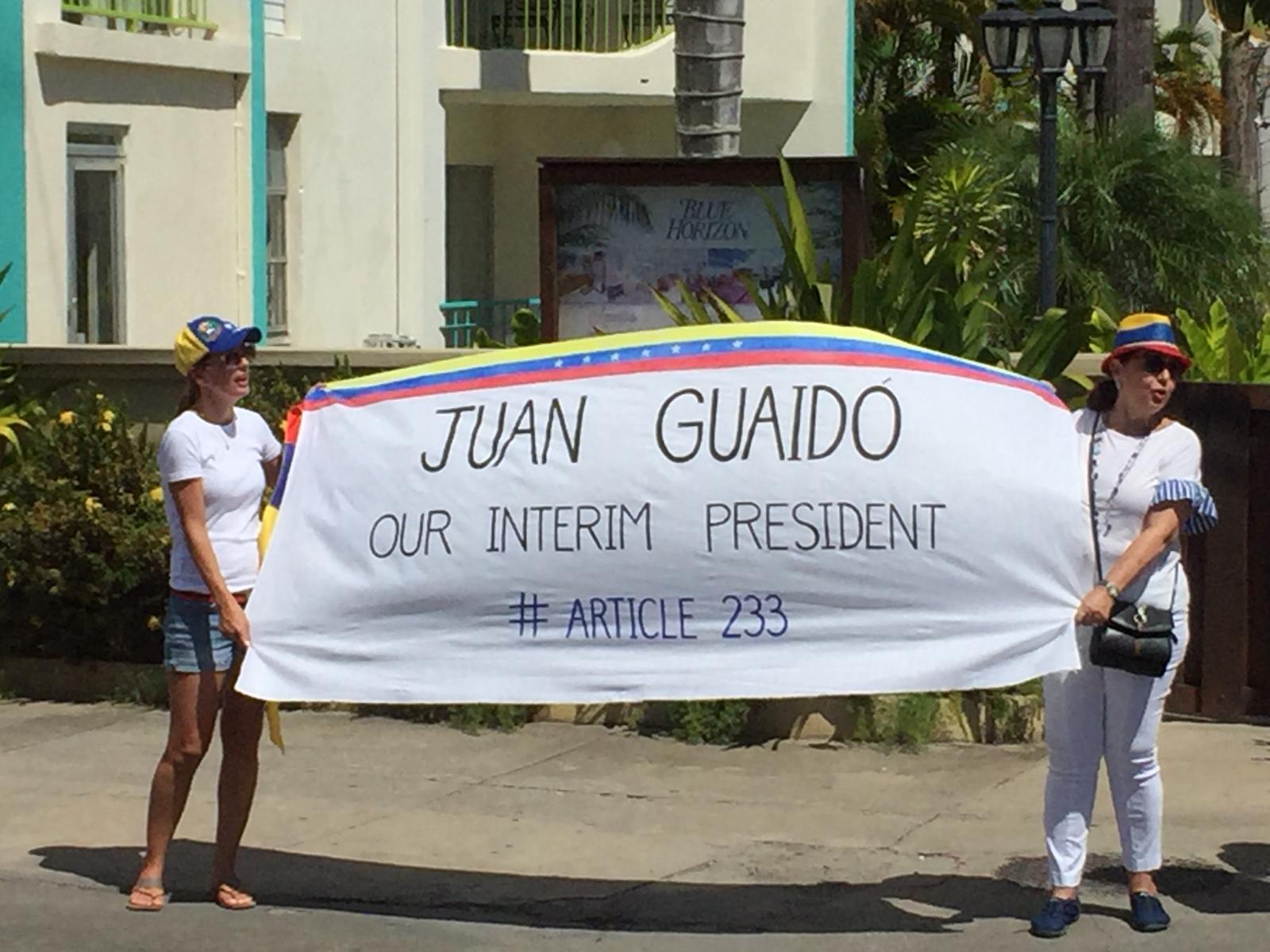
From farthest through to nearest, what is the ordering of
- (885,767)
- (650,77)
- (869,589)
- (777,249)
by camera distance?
(650,77) < (777,249) < (885,767) < (869,589)

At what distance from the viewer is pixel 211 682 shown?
7035mm

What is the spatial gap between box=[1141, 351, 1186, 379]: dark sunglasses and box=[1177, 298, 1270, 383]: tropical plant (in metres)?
4.75

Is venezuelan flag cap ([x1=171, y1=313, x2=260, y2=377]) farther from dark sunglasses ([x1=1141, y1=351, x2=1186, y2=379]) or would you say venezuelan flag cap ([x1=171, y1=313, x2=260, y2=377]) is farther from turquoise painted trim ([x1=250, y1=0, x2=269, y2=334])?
turquoise painted trim ([x1=250, y1=0, x2=269, y2=334])

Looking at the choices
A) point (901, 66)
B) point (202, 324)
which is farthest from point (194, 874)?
point (901, 66)

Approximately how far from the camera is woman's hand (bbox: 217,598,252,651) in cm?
684

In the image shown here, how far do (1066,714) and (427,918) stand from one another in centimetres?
200

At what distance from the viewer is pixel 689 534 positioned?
672 cm

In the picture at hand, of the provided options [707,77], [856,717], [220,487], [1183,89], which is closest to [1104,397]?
[220,487]

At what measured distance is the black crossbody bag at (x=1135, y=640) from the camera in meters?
6.50

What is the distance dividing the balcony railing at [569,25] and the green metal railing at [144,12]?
5695mm

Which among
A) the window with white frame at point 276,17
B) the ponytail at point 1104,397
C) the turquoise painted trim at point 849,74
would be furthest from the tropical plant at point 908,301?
the turquoise painted trim at point 849,74

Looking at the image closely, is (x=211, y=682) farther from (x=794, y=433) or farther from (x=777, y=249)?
(x=777, y=249)

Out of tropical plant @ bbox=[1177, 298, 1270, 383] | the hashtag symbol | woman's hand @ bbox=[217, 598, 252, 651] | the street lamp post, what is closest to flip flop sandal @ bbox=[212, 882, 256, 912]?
woman's hand @ bbox=[217, 598, 252, 651]

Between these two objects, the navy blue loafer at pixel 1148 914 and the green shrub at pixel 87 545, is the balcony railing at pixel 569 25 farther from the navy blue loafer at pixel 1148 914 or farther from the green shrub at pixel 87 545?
the navy blue loafer at pixel 1148 914
